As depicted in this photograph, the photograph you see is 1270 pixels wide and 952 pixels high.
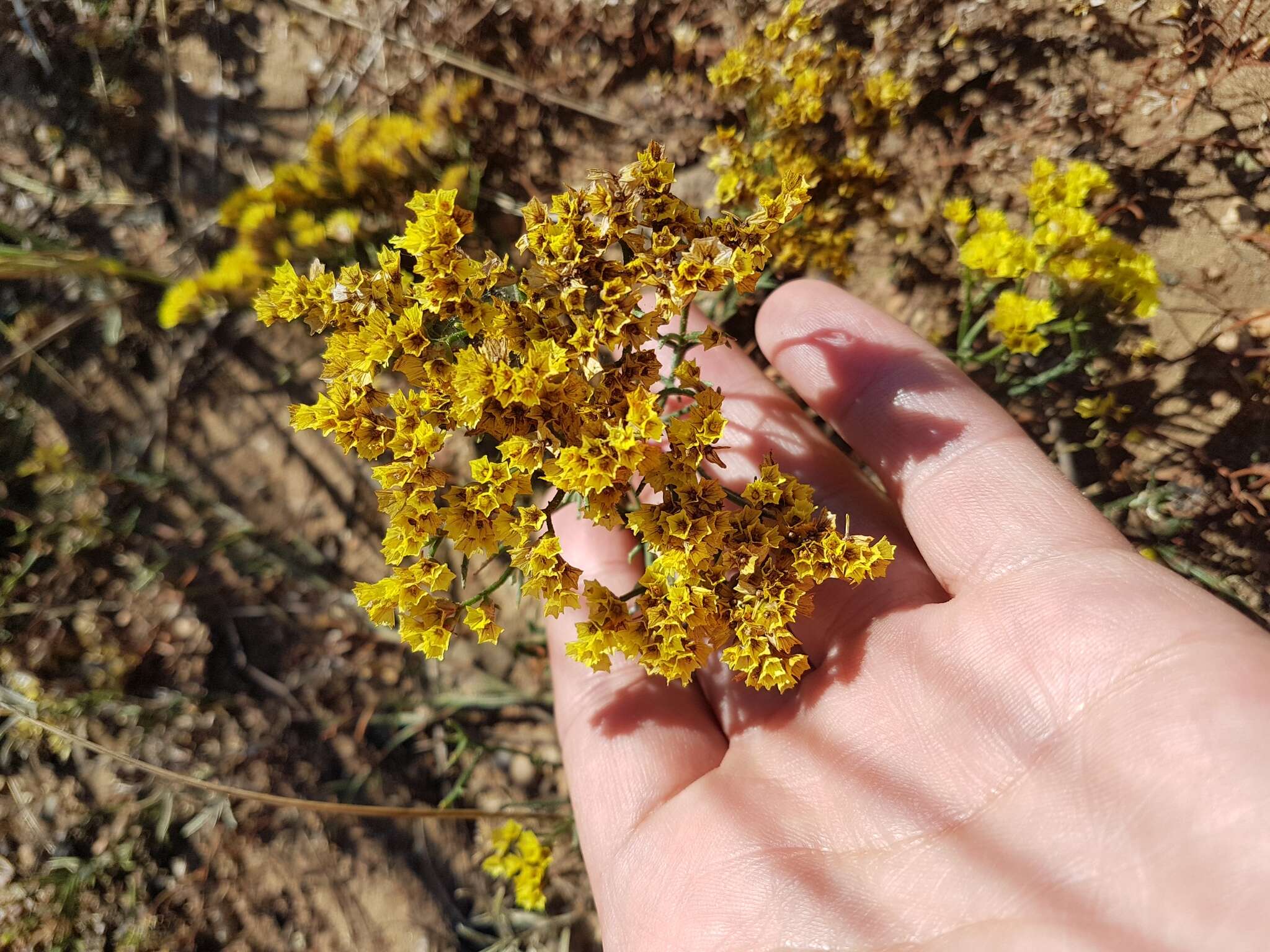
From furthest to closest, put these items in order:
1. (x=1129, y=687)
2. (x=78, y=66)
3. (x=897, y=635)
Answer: (x=78, y=66) < (x=897, y=635) < (x=1129, y=687)

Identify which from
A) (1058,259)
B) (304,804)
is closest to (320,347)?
(304,804)

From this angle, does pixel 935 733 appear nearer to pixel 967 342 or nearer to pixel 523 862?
pixel 967 342

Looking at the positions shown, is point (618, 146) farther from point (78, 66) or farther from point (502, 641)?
point (78, 66)

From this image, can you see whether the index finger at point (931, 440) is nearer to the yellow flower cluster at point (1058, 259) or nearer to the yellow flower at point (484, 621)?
the yellow flower cluster at point (1058, 259)

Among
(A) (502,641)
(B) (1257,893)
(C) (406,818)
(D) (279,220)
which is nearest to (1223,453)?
(B) (1257,893)

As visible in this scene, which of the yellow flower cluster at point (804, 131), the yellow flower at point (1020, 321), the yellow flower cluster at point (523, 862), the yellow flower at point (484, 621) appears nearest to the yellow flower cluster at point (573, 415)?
the yellow flower at point (484, 621)

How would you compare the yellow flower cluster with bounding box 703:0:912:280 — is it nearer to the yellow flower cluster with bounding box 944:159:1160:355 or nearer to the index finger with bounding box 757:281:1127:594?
the index finger with bounding box 757:281:1127:594
